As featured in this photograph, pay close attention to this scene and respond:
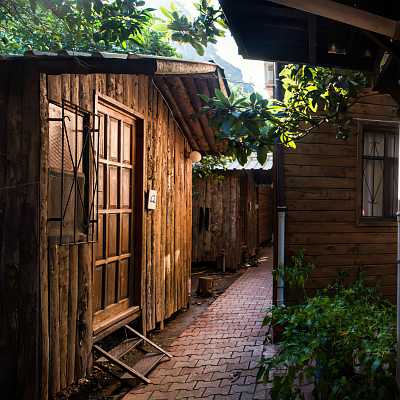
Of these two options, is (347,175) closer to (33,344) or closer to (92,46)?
(92,46)

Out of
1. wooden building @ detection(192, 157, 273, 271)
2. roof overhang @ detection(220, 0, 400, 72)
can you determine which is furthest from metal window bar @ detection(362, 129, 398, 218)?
wooden building @ detection(192, 157, 273, 271)

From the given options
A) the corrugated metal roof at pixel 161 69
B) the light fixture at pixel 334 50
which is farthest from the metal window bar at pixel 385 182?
the light fixture at pixel 334 50

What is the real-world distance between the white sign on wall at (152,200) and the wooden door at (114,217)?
10.3 inches

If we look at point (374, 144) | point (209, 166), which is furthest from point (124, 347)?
point (209, 166)

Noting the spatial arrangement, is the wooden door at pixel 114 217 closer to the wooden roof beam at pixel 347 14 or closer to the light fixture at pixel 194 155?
the light fixture at pixel 194 155

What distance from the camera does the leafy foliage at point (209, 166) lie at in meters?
11.5

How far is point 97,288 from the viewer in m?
4.54

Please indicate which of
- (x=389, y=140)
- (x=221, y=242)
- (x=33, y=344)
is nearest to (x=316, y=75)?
(x=389, y=140)

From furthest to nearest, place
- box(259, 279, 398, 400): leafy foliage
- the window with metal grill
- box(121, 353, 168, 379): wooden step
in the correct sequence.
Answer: the window with metal grill → box(121, 353, 168, 379): wooden step → box(259, 279, 398, 400): leafy foliage

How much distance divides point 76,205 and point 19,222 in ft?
2.62

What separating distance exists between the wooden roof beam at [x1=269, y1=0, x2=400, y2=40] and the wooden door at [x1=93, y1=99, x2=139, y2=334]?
10.1 feet

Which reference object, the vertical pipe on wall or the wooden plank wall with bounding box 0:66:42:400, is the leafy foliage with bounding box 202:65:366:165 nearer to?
the vertical pipe on wall

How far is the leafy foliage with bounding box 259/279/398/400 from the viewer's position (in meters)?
2.22

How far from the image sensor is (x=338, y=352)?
255cm
